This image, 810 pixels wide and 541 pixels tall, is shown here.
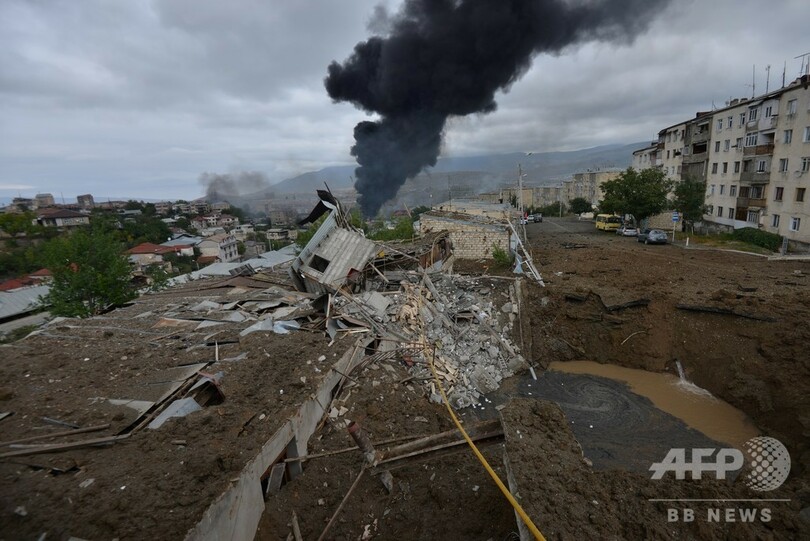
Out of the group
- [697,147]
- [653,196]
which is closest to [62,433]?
[653,196]

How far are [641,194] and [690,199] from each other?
3.38 metres

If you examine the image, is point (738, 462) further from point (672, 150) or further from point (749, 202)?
point (672, 150)

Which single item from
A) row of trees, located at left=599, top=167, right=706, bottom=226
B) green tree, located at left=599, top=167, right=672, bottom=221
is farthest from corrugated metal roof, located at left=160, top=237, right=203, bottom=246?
row of trees, located at left=599, top=167, right=706, bottom=226

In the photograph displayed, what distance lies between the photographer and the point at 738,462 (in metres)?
6.52

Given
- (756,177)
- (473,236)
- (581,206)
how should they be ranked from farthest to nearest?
(581,206) → (756,177) → (473,236)

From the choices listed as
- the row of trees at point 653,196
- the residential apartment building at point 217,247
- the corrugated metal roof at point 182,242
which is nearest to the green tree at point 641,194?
the row of trees at point 653,196

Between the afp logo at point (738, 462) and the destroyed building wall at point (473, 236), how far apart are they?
11.1m

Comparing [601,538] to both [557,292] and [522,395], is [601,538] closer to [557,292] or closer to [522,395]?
[522,395]

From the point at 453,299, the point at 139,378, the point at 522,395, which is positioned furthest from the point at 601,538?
the point at 453,299

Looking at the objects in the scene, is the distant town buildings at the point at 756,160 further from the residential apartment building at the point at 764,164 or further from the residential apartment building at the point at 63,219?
the residential apartment building at the point at 63,219

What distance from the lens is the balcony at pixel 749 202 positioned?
23.9 meters

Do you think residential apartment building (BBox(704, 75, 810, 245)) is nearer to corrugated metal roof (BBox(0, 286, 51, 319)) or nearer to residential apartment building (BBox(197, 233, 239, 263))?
corrugated metal roof (BBox(0, 286, 51, 319))

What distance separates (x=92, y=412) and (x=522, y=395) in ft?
27.4

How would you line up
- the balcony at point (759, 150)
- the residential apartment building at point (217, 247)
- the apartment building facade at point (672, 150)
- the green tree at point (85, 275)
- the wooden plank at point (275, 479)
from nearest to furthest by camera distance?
the wooden plank at point (275, 479) < the green tree at point (85, 275) < the balcony at point (759, 150) < the apartment building facade at point (672, 150) < the residential apartment building at point (217, 247)
